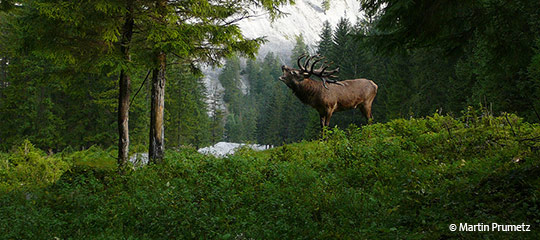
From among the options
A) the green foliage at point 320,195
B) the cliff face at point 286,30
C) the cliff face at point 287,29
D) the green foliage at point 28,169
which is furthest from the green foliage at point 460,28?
the cliff face at point 287,29

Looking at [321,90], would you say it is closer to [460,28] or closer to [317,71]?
[317,71]

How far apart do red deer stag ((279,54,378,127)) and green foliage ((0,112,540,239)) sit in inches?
179

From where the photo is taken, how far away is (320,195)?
5.96m

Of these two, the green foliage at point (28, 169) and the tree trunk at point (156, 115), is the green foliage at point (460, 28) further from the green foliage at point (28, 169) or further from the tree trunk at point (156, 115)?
the green foliage at point (28, 169)

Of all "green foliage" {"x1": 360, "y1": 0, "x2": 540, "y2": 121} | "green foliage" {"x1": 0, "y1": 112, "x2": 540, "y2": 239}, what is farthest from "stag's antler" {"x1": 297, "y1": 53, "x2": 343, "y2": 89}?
"green foliage" {"x1": 360, "y1": 0, "x2": 540, "y2": 121}

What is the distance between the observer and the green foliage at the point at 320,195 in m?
4.71

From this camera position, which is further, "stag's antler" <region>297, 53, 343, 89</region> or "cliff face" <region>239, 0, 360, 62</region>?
"cliff face" <region>239, 0, 360, 62</region>

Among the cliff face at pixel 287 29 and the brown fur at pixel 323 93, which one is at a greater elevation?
the cliff face at pixel 287 29

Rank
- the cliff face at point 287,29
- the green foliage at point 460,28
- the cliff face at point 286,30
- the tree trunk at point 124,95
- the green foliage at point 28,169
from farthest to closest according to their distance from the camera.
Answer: the cliff face at point 287,29, the cliff face at point 286,30, the green foliage at point 28,169, the tree trunk at point 124,95, the green foliage at point 460,28

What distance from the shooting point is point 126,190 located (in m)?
7.59

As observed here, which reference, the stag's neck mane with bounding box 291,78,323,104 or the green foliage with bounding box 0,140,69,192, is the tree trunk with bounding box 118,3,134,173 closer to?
the green foliage with bounding box 0,140,69,192

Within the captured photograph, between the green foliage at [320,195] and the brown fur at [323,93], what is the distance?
14.8ft

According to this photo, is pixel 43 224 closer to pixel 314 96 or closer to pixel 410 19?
pixel 410 19

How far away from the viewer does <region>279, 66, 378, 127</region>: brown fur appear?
13344mm
